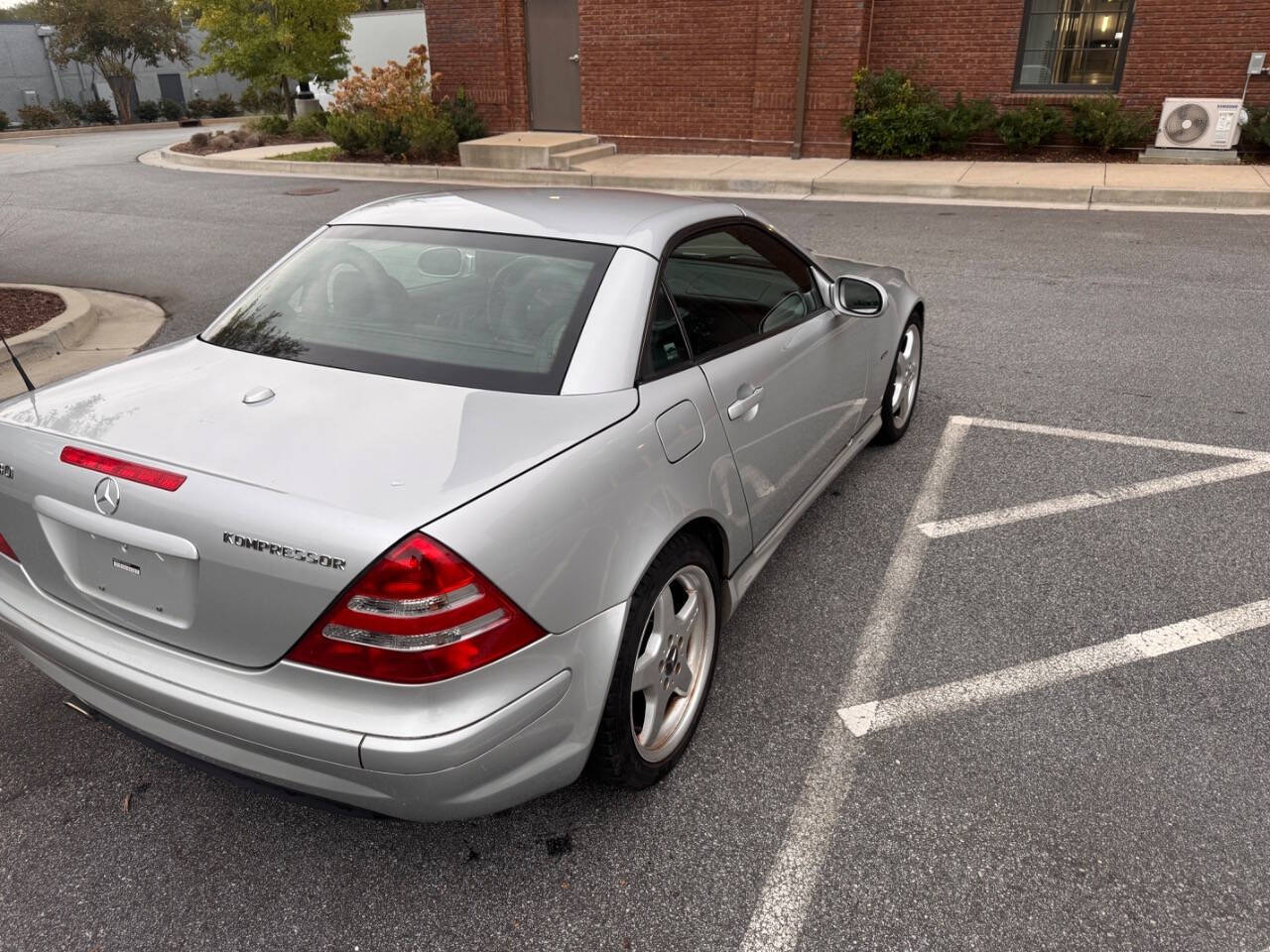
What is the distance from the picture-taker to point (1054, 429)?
5.12 m

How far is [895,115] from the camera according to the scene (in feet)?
47.9

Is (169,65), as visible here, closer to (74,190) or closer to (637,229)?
(74,190)

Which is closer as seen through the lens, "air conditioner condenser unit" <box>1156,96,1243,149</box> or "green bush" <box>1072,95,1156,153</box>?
"air conditioner condenser unit" <box>1156,96,1243,149</box>

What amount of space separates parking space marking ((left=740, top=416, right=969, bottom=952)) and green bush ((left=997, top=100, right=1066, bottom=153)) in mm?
12485

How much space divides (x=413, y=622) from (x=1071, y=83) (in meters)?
16.0

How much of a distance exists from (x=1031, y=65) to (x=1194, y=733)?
14.7 metres

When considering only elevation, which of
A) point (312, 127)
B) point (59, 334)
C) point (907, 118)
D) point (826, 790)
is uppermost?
point (907, 118)

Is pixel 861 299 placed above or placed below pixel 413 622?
above

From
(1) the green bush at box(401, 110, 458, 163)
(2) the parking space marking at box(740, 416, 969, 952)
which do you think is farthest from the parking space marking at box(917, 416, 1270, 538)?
(1) the green bush at box(401, 110, 458, 163)

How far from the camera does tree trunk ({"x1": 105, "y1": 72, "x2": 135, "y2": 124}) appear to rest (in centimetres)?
3756

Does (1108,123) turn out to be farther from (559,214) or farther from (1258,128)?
(559,214)

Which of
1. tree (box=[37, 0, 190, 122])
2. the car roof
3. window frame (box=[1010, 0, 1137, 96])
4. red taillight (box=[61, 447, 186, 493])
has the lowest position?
red taillight (box=[61, 447, 186, 493])

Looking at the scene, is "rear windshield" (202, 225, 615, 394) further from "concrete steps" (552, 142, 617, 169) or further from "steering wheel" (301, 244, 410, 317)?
"concrete steps" (552, 142, 617, 169)

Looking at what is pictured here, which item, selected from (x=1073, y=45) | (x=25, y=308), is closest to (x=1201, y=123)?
(x=1073, y=45)
